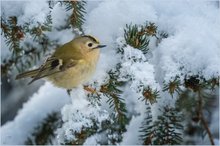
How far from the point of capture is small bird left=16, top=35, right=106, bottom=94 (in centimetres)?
282

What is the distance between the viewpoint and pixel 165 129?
2.83m

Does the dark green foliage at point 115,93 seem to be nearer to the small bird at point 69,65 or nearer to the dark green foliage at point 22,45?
the small bird at point 69,65

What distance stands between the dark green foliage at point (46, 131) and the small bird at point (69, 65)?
0.50 meters

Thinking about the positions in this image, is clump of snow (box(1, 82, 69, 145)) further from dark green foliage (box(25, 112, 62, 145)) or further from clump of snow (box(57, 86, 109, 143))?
clump of snow (box(57, 86, 109, 143))

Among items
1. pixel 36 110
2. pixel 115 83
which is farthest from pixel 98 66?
pixel 36 110

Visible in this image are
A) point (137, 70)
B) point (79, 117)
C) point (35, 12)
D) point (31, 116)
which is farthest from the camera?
point (31, 116)

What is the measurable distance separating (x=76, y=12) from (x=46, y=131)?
42.7 inches

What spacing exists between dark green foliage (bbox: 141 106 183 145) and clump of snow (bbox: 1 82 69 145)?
0.86 metres

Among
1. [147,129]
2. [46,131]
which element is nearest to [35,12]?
[147,129]

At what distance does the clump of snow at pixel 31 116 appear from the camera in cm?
338

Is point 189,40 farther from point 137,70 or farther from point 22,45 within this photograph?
point 22,45

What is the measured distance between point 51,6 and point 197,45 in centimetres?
79

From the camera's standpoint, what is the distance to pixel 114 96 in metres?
2.62

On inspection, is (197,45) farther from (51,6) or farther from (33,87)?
(33,87)
